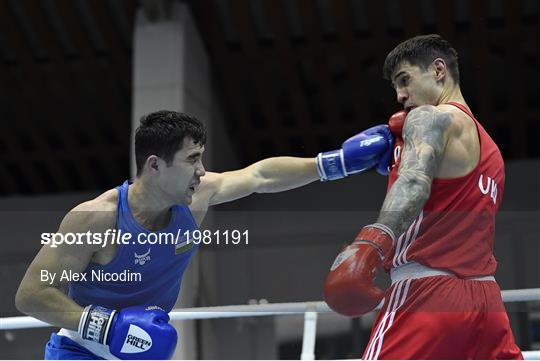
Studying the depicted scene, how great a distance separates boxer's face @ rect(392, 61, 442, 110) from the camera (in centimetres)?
256

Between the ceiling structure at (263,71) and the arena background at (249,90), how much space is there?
0.02 m

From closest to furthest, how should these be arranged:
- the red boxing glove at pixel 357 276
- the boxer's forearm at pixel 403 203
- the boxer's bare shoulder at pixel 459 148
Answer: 1. the red boxing glove at pixel 357 276
2. the boxer's forearm at pixel 403 203
3. the boxer's bare shoulder at pixel 459 148

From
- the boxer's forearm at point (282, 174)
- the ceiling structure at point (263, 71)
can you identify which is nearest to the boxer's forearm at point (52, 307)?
the boxer's forearm at point (282, 174)

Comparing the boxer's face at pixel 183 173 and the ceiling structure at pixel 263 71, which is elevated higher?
the ceiling structure at pixel 263 71

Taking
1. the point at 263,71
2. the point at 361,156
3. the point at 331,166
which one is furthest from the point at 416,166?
the point at 263,71

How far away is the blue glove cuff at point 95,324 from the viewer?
252 centimetres

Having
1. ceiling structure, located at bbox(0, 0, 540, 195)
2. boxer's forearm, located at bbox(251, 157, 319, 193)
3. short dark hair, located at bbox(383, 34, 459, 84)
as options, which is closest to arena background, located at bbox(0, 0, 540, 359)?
ceiling structure, located at bbox(0, 0, 540, 195)

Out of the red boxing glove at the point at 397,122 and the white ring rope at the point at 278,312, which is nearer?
the red boxing glove at the point at 397,122

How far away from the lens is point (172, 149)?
275 cm

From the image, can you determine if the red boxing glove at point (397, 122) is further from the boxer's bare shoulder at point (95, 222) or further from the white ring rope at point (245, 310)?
the boxer's bare shoulder at point (95, 222)

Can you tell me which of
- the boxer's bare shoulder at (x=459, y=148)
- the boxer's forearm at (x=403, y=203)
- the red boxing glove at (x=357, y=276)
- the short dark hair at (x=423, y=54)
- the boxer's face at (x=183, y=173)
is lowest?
the red boxing glove at (x=357, y=276)

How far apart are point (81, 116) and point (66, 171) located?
3.25 ft

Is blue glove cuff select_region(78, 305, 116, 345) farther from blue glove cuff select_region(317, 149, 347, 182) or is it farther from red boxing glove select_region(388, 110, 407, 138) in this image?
red boxing glove select_region(388, 110, 407, 138)

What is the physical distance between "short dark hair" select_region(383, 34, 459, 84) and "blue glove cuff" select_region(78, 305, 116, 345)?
47.3 inches
